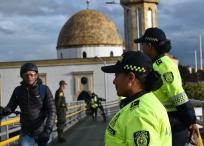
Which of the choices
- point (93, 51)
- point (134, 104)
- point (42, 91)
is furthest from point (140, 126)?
point (93, 51)

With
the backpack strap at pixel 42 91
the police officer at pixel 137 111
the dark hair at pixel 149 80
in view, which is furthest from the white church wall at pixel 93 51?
the police officer at pixel 137 111

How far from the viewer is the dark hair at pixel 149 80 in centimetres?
392

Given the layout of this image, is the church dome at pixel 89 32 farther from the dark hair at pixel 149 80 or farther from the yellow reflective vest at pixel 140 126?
the yellow reflective vest at pixel 140 126

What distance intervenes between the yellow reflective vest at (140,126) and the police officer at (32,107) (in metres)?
3.64

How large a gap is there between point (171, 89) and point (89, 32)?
92.1 meters

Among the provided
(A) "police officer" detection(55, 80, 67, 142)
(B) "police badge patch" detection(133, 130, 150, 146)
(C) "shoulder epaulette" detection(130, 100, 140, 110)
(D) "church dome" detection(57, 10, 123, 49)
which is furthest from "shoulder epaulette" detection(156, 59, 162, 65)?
(D) "church dome" detection(57, 10, 123, 49)

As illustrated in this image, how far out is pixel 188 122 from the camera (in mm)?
5797

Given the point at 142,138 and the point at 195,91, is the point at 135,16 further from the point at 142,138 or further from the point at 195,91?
the point at 142,138

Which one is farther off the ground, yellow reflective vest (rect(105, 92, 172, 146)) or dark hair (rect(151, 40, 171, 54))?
dark hair (rect(151, 40, 171, 54))

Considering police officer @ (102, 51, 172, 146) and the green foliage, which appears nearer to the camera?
police officer @ (102, 51, 172, 146)

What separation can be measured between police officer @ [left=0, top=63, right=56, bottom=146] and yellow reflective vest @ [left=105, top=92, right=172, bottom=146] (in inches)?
143

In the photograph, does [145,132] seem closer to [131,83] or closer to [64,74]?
[131,83]

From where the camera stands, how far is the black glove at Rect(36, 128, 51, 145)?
23.7 ft

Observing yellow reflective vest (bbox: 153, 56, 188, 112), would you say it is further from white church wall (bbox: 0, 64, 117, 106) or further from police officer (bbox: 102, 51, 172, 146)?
white church wall (bbox: 0, 64, 117, 106)
